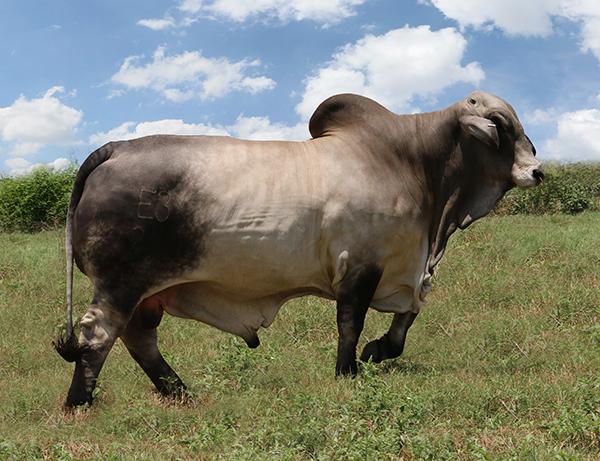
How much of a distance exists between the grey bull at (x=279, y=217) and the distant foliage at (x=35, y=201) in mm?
17050

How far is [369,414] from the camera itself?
4.47 m

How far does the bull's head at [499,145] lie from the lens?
581cm

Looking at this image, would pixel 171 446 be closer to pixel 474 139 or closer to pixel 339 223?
pixel 339 223

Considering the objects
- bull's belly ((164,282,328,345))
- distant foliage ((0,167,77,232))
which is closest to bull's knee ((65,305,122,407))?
bull's belly ((164,282,328,345))

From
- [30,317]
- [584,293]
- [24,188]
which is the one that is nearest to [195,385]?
[30,317]

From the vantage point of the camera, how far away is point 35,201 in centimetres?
2184

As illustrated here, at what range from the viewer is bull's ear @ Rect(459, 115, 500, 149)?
5695 millimetres

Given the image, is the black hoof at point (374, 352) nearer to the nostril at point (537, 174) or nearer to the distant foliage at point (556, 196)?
the nostril at point (537, 174)

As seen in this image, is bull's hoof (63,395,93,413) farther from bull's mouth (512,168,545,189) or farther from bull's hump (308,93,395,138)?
bull's mouth (512,168,545,189)

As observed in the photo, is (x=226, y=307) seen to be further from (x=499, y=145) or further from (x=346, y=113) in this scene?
(x=499, y=145)

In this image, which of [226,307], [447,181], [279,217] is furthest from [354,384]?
[447,181]

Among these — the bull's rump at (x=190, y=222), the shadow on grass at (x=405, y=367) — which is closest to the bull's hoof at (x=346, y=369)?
the shadow on grass at (x=405, y=367)

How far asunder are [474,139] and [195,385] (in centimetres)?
280

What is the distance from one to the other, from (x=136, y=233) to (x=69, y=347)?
0.87m
